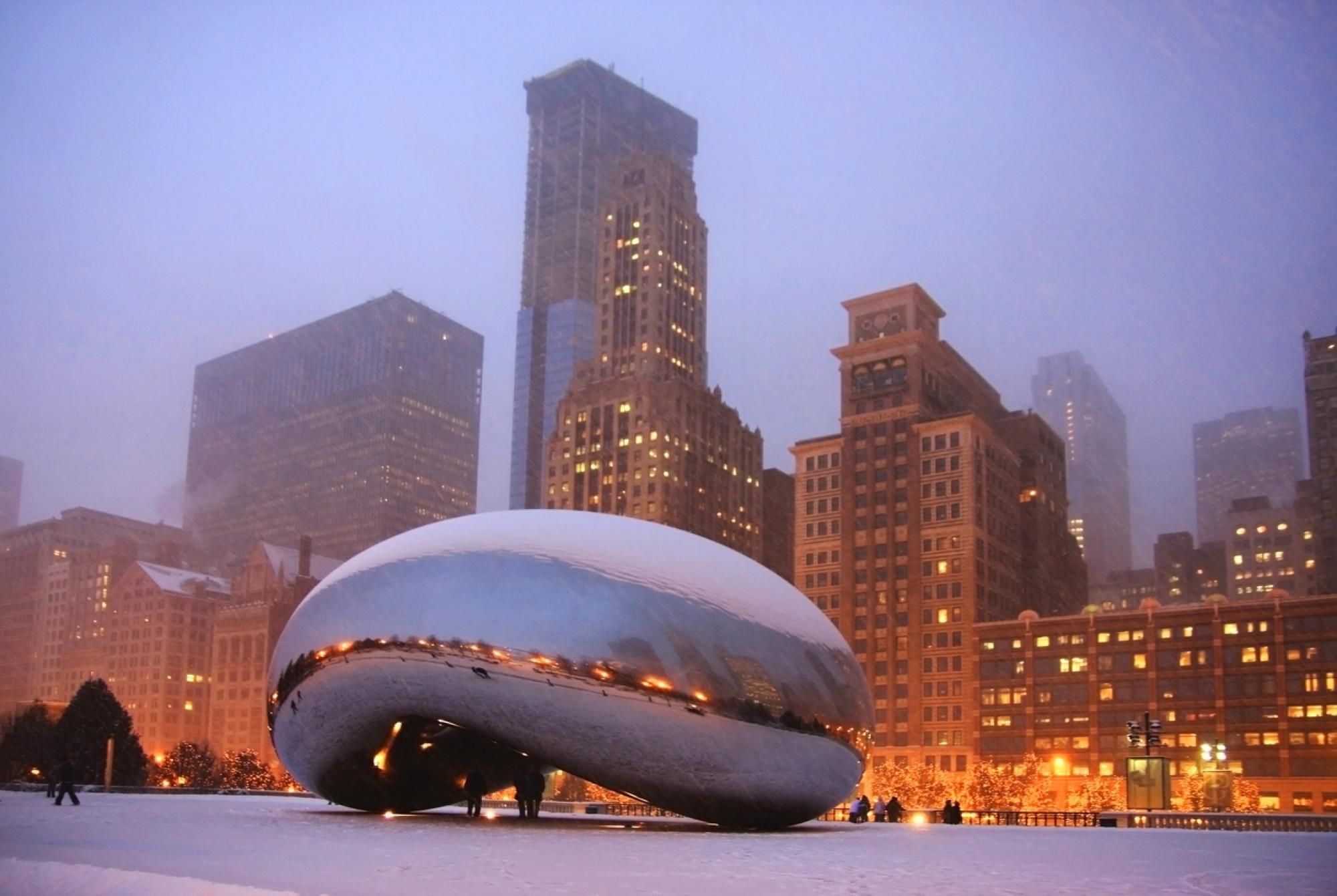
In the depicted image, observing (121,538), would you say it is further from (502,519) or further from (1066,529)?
(502,519)

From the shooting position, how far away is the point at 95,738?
62469 millimetres

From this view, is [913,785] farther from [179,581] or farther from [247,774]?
[179,581]

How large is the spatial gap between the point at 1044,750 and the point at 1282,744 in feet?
66.2

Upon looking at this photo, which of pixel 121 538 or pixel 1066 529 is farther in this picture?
pixel 121 538

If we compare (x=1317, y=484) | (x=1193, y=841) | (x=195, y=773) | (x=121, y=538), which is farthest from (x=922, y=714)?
(x=121, y=538)

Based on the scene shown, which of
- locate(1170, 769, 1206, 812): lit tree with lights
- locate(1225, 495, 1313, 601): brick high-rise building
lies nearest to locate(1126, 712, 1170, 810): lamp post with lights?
locate(1170, 769, 1206, 812): lit tree with lights

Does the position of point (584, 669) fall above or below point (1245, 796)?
above

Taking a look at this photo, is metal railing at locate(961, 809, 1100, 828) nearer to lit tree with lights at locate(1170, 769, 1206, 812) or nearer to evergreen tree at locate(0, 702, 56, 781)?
evergreen tree at locate(0, 702, 56, 781)

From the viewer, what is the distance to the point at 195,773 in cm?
10450

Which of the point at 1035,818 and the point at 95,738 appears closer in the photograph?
the point at 1035,818

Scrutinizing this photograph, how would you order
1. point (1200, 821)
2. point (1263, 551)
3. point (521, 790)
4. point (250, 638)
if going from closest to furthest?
1. point (521, 790)
2. point (1200, 821)
3. point (250, 638)
4. point (1263, 551)

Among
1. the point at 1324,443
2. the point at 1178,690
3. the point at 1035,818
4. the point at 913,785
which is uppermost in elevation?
the point at 1324,443

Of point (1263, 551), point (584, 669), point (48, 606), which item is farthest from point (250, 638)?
point (584, 669)

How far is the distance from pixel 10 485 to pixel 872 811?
9351cm
